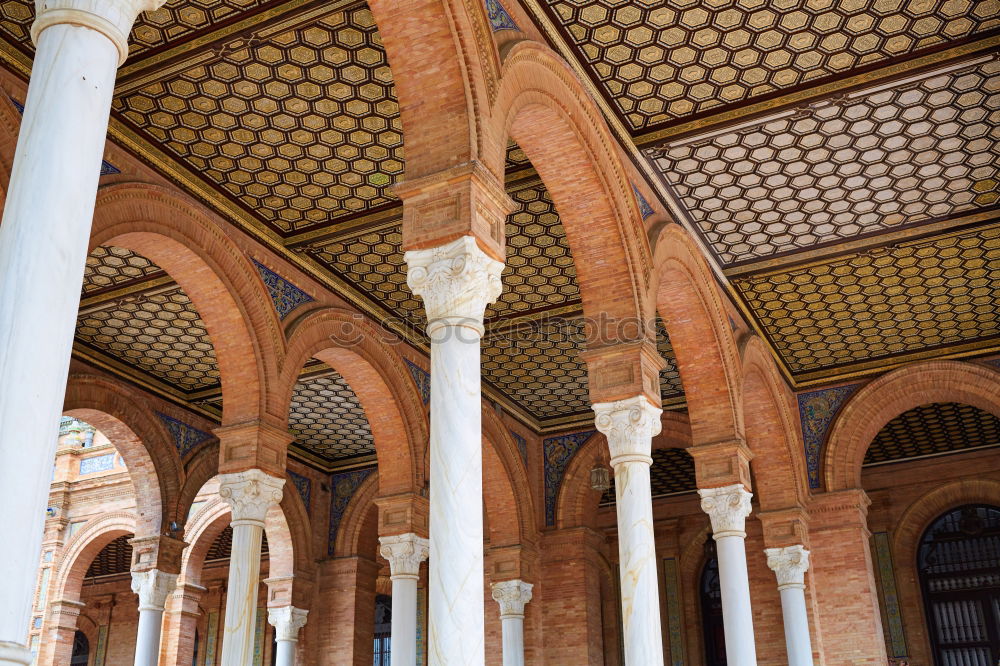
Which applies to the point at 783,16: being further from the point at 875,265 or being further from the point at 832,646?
the point at 832,646

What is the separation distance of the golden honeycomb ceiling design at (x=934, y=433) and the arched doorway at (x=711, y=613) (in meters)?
3.16

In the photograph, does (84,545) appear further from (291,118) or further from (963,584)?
(963,584)

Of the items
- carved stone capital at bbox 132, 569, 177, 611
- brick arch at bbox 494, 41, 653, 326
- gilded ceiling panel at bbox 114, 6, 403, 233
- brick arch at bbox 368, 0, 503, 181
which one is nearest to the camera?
brick arch at bbox 368, 0, 503, 181

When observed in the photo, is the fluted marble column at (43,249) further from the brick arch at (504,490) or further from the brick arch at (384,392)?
the brick arch at (504,490)

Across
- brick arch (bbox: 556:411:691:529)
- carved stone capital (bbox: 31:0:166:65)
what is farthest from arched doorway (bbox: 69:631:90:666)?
carved stone capital (bbox: 31:0:166:65)

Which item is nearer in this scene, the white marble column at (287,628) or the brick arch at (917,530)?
the white marble column at (287,628)

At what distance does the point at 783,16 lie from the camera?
23.5 ft

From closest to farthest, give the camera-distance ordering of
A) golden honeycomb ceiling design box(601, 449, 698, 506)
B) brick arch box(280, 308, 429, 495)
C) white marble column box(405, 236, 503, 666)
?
white marble column box(405, 236, 503, 666) < brick arch box(280, 308, 429, 495) < golden honeycomb ceiling design box(601, 449, 698, 506)

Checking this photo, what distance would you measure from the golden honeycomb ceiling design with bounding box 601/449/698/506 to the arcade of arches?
0.42ft

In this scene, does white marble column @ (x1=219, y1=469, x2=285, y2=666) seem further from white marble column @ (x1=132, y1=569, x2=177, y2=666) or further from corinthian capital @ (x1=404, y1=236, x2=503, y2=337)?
corinthian capital @ (x1=404, y1=236, x2=503, y2=337)

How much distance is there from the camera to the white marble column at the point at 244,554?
8453mm

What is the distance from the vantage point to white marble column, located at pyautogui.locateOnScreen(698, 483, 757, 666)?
9508 mm

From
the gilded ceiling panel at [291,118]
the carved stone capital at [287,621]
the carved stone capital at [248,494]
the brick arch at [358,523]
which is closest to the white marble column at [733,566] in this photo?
the carved stone capital at [248,494]

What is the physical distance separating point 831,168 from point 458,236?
4.61 meters
